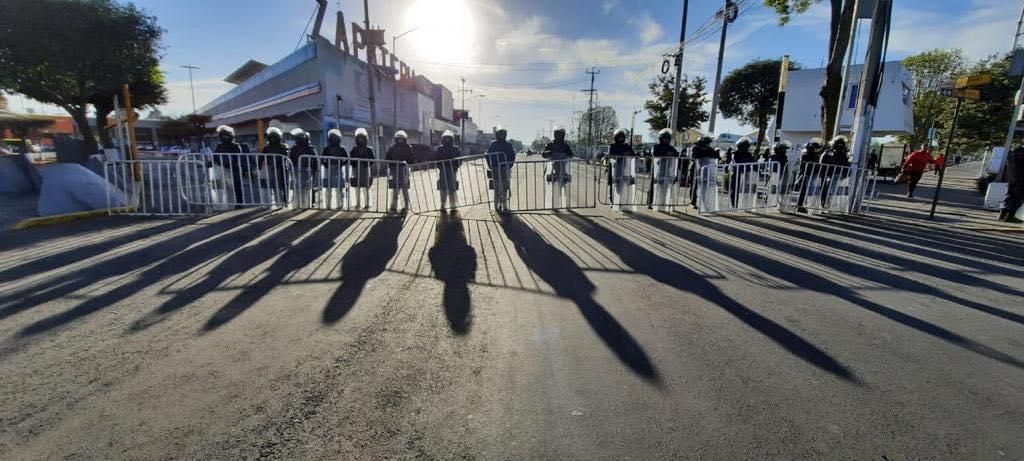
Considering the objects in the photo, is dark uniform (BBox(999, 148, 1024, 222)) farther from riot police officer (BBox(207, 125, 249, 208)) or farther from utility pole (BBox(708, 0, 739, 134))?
riot police officer (BBox(207, 125, 249, 208))

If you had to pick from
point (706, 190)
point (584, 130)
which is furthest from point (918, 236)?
point (584, 130)

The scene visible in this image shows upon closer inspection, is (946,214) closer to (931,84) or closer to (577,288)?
(577,288)

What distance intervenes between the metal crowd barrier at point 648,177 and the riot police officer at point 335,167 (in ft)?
18.8

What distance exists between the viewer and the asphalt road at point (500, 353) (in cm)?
215

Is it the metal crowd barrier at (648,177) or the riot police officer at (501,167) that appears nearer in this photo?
the riot police officer at (501,167)

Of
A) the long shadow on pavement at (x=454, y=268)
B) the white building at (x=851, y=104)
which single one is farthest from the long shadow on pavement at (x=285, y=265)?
the white building at (x=851, y=104)

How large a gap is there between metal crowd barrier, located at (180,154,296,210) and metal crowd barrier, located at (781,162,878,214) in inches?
433

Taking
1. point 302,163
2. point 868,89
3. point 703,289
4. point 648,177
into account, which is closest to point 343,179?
point 302,163

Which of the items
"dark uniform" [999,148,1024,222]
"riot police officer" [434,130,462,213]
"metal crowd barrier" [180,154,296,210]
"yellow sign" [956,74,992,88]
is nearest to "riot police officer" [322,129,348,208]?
"metal crowd barrier" [180,154,296,210]

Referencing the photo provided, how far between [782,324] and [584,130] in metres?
101

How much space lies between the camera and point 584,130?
330 feet

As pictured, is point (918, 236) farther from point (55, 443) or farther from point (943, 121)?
point (943, 121)

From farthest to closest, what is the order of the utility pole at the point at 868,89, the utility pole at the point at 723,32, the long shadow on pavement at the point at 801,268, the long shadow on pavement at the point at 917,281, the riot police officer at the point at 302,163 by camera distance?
the utility pole at the point at 723,32 → the utility pole at the point at 868,89 → the riot police officer at the point at 302,163 → the long shadow on pavement at the point at 917,281 → the long shadow on pavement at the point at 801,268

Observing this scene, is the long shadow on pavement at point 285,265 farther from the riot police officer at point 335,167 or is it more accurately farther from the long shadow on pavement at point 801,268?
the long shadow on pavement at point 801,268
